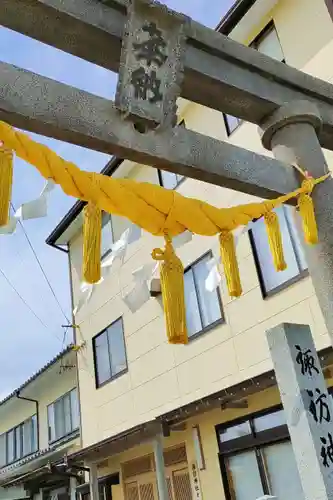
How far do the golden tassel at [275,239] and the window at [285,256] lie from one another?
3899 mm

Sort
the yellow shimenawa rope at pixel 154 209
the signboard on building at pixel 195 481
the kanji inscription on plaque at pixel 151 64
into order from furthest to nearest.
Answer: the signboard on building at pixel 195 481 → the kanji inscription on plaque at pixel 151 64 → the yellow shimenawa rope at pixel 154 209

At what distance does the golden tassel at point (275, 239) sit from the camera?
4.09 meters

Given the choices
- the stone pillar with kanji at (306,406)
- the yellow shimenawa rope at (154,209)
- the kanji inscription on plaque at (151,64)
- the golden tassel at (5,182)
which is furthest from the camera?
the kanji inscription on plaque at (151,64)

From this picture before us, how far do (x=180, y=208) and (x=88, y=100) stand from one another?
40.1 inches

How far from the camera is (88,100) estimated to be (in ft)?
11.0

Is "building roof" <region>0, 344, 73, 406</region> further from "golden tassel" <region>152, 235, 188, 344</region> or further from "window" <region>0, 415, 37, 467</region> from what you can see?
"golden tassel" <region>152, 235, 188, 344</region>

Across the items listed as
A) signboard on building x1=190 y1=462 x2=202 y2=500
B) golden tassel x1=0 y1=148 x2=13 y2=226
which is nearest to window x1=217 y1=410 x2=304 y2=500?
signboard on building x1=190 y1=462 x2=202 y2=500

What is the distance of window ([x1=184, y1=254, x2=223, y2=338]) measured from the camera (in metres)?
9.80

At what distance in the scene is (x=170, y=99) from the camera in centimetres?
372

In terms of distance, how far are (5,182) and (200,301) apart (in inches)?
298

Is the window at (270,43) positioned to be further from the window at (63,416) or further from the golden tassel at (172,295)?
the window at (63,416)

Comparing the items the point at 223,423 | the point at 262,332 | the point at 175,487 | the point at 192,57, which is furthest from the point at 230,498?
the point at 192,57

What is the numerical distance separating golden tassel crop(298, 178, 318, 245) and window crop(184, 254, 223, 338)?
→ 18.9 ft

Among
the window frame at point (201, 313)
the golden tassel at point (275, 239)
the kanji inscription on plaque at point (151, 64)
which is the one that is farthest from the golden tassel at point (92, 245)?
the window frame at point (201, 313)
